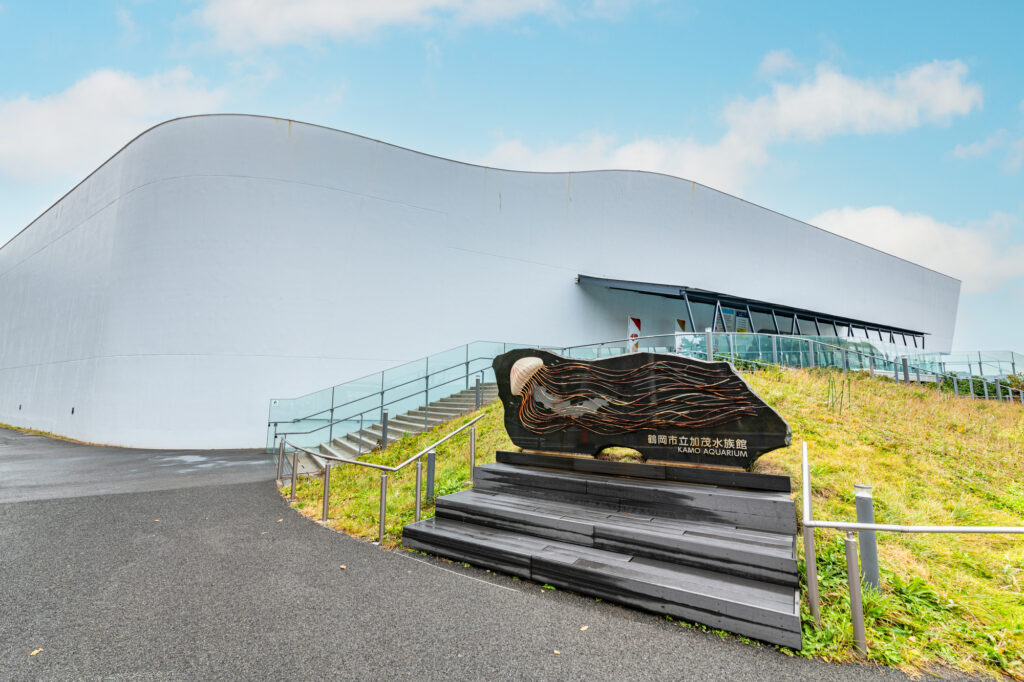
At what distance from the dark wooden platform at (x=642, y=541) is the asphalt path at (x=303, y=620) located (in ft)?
0.59

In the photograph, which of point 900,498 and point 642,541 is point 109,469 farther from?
point 900,498

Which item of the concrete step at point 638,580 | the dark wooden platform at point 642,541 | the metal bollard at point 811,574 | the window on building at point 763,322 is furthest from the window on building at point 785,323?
the metal bollard at point 811,574

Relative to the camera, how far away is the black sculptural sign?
526 centimetres

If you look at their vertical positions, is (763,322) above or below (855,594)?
above

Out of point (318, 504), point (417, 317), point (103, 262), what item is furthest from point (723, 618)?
point (103, 262)

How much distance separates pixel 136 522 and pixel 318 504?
7.74 feet

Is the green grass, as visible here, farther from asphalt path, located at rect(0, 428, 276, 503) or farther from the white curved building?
the white curved building

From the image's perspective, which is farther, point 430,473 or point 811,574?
point 430,473

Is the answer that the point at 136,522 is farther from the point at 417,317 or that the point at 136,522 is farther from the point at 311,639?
the point at 417,317

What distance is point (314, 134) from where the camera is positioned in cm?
1648

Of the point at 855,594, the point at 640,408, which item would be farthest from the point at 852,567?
the point at 640,408

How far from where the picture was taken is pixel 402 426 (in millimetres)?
12391

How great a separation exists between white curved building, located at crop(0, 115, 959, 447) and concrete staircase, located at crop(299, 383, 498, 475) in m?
4.13

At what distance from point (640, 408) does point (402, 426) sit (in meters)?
7.98
